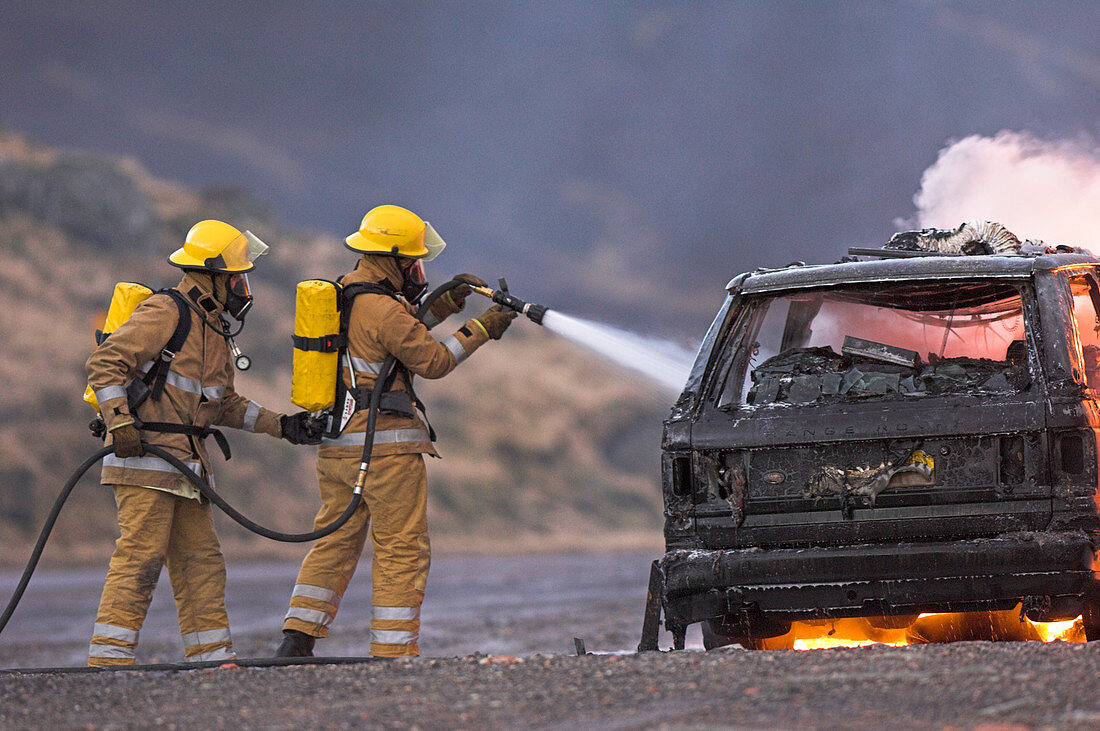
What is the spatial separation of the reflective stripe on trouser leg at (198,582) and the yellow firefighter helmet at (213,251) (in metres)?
1.15

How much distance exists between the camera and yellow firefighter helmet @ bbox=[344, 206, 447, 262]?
6.38 m

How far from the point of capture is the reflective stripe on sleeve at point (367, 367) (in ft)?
20.3

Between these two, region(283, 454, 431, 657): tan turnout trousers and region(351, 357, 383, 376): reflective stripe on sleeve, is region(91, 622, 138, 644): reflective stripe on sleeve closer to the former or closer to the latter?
region(283, 454, 431, 657): tan turnout trousers

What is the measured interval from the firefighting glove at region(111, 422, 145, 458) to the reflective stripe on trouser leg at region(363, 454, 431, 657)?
1.06 meters

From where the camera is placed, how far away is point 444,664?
4.98 m

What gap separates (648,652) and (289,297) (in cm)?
3484

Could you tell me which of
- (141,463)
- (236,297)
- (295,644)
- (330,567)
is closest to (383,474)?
(330,567)

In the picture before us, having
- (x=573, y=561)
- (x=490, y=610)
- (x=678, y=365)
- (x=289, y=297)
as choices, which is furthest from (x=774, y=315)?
(x=289, y=297)

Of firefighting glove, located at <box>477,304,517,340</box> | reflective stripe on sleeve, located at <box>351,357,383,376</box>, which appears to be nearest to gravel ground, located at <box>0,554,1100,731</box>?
reflective stripe on sleeve, located at <box>351,357,383,376</box>

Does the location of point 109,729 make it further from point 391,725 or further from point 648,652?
point 648,652

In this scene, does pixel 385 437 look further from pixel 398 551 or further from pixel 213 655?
pixel 213 655

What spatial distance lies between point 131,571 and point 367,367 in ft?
4.64

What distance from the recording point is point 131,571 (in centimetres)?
587

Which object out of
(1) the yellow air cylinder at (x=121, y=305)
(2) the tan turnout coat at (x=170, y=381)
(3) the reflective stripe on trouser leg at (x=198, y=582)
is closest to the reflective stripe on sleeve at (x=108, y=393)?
(2) the tan turnout coat at (x=170, y=381)
